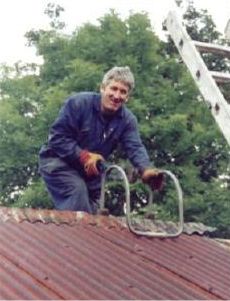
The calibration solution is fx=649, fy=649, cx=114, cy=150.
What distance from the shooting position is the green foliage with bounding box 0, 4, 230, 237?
17531mm

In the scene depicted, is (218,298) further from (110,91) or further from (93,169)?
(110,91)

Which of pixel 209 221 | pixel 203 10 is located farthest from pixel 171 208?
pixel 203 10

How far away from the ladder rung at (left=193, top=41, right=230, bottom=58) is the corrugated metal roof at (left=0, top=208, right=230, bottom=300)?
1.73 m

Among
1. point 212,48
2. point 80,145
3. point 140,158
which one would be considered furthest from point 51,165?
point 212,48

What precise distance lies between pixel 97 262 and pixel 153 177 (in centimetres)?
92

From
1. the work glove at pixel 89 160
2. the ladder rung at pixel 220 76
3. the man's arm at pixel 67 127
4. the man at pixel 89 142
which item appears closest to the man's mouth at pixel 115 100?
the man at pixel 89 142

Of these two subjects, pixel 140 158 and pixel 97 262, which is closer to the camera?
pixel 97 262

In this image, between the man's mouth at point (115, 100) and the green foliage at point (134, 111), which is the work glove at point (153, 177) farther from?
the green foliage at point (134, 111)

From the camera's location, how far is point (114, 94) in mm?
4102

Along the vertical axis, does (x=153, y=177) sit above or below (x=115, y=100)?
below

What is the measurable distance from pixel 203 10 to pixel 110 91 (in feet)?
60.8

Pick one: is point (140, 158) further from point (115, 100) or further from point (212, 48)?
point (212, 48)

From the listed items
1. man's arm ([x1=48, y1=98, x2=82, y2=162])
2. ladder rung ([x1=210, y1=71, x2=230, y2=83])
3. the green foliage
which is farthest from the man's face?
the green foliage

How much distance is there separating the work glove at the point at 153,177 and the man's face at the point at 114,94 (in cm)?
47
